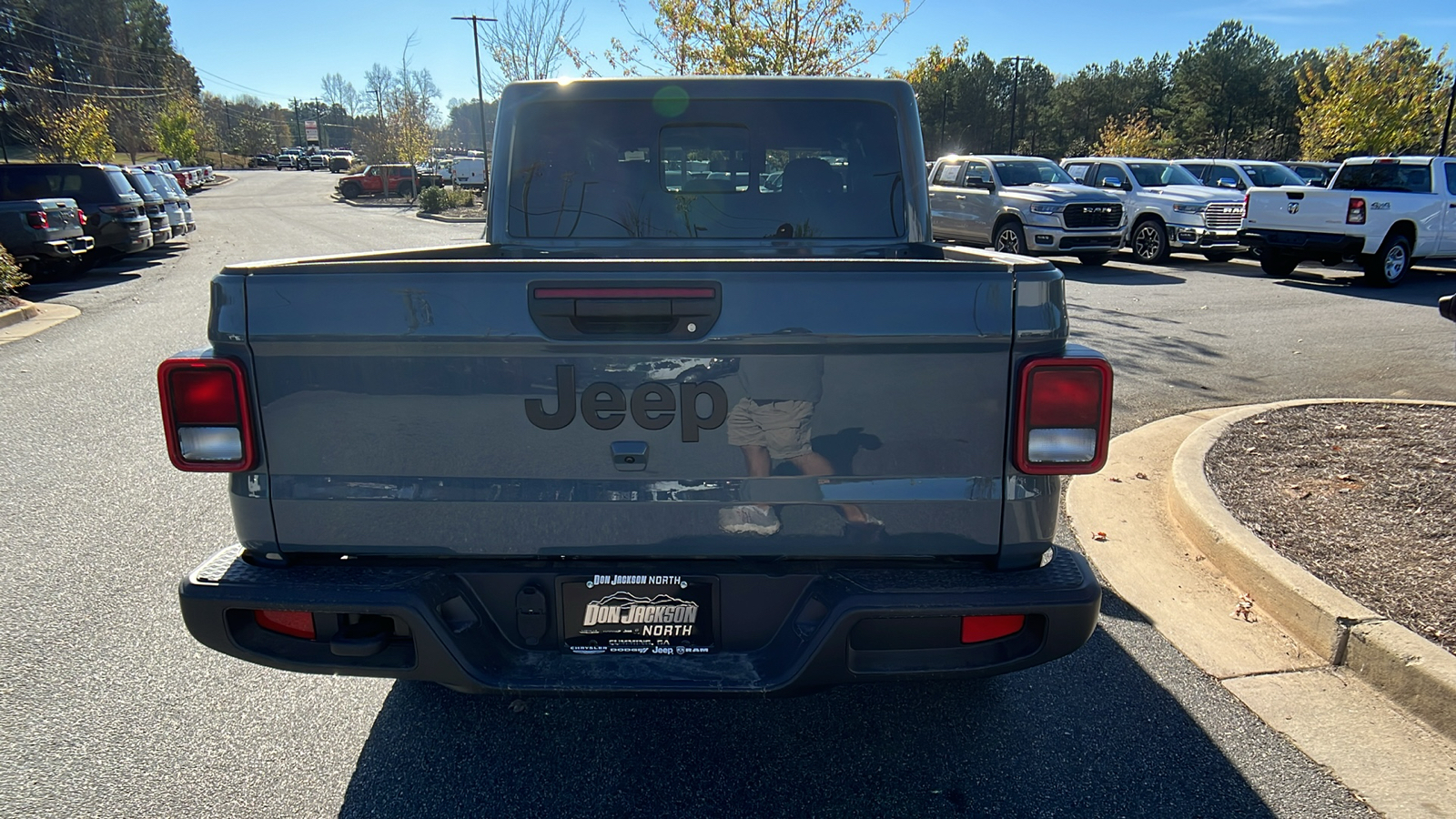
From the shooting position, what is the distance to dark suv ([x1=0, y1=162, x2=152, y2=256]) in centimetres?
1647

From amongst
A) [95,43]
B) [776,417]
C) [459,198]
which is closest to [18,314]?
[776,417]

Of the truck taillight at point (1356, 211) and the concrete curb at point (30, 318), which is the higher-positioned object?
the truck taillight at point (1356, 211)

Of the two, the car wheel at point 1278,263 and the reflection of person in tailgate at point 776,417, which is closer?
the reflection of person in tailgate at point 776,417

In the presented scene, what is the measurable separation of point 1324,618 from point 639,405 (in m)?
2.89

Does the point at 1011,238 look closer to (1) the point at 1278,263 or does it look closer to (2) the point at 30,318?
(1) the point at 1278,263

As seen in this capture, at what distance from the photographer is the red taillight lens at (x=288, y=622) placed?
232cm

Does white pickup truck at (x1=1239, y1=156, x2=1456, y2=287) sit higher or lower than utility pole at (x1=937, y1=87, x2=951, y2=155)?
lower

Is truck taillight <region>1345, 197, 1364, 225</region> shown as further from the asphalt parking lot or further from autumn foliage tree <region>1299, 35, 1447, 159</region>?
autumn foliage tree <region>1299, 35, 1447, 159</region>

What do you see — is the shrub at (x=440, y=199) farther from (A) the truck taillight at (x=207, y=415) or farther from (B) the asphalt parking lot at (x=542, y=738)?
(A) the truck taillight at (x=207, y=415)

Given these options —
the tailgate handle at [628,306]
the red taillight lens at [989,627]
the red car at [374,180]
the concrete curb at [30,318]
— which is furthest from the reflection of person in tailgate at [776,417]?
the red car at [374,180]

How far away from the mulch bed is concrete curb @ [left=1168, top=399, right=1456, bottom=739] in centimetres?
12

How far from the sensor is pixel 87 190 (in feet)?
54.1

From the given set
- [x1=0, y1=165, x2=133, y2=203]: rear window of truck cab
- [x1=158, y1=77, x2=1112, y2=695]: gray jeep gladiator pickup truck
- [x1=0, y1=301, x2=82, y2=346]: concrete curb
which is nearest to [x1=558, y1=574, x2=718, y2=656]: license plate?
[x1=158, y1=77, x2=1112, y2=695]: gray jeep gladiator pickup truck

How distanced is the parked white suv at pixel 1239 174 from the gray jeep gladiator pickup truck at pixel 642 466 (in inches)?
743
